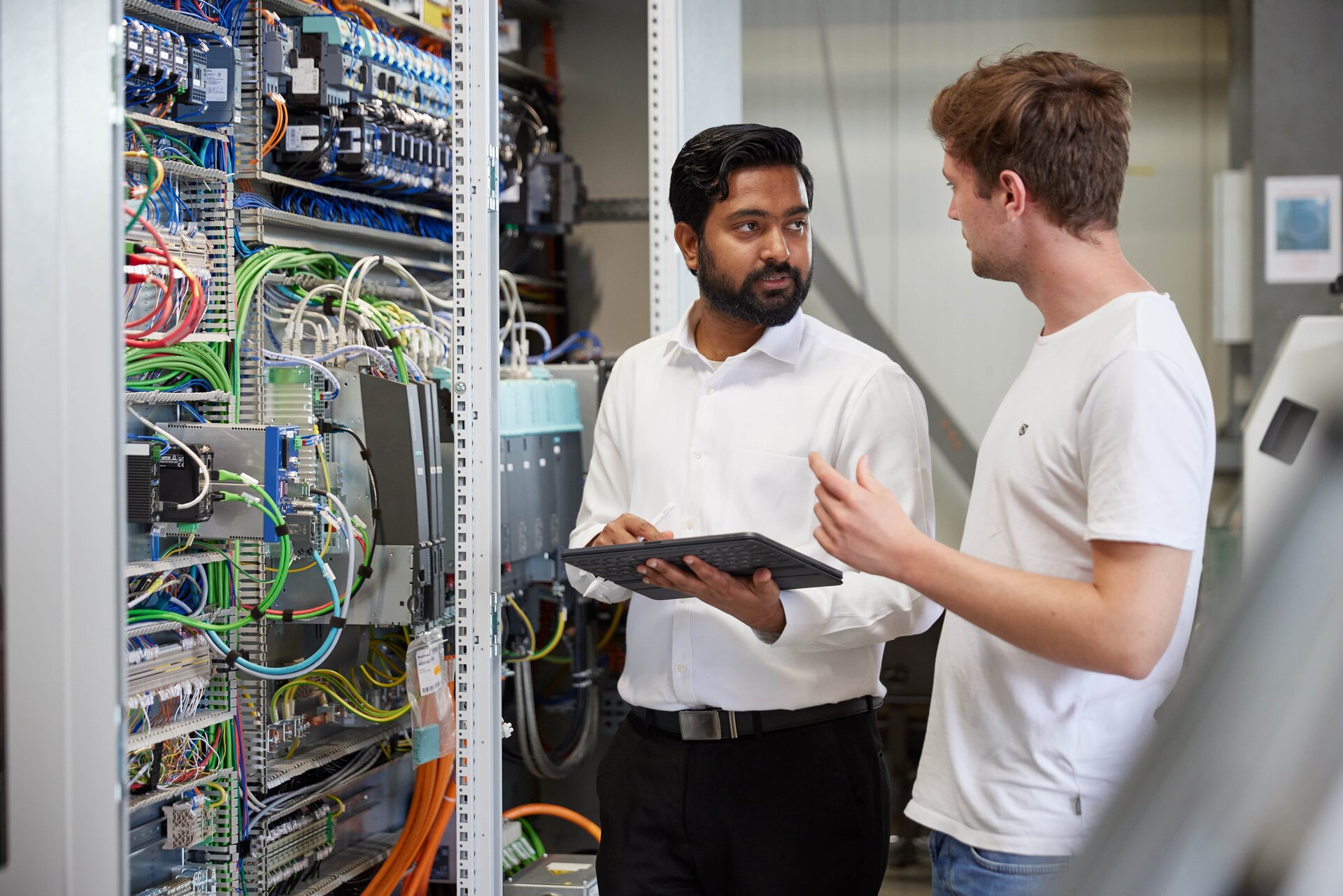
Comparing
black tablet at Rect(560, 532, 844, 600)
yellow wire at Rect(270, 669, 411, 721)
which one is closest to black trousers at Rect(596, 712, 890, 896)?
black tablet at Rect(560, 532, 844, 600)

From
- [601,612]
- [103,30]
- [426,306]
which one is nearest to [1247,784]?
[103,30]

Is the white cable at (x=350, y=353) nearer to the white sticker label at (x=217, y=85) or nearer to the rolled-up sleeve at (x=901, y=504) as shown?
the white sticker label at (x=217, y=85)

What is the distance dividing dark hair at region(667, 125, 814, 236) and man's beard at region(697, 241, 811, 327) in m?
0.15

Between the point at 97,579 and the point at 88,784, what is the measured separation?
0.20 meters

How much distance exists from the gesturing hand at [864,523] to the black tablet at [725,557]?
0.50 feet

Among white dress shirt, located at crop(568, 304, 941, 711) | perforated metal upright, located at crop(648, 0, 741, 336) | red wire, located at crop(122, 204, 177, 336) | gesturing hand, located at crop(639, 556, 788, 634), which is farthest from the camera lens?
perforated metal upright, located at crop(648, 0, 741, 336)

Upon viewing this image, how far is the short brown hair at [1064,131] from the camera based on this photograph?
1.25 metres

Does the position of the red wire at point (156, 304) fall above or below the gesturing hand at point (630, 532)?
above

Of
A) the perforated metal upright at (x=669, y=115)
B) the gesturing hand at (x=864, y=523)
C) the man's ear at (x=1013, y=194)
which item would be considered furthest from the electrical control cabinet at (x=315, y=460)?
the man's ear at (x=1013, y=194)

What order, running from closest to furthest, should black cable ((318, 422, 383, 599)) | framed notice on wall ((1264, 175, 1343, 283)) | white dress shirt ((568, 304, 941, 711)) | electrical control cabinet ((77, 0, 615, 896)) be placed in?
white dress shirt ((568, 304, 941, 711)) < electrical control cabinet ((77, 0, 615, 896)) < black cable ((318, 422, 383, 599)) < framed notice on wall ((1264, 175, 1343, 283))

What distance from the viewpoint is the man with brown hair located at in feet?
3.70

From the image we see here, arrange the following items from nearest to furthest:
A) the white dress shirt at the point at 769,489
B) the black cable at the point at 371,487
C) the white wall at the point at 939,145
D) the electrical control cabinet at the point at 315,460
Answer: the white dress shirt at the point at 769,489
the electrical control cabinet at the point at 315,460
the black cable at the point at 371,487
the white wall at the point at 939,145

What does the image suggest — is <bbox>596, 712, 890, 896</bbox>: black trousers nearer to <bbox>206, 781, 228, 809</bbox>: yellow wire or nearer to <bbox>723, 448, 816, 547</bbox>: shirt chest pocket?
<bbox>723, 448, 816, 547</bbox>: shirt chest pocket

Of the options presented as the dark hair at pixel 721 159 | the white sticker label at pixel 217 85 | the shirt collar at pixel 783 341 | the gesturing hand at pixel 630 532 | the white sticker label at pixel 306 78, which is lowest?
the gesturing hand at pixel 630 532
